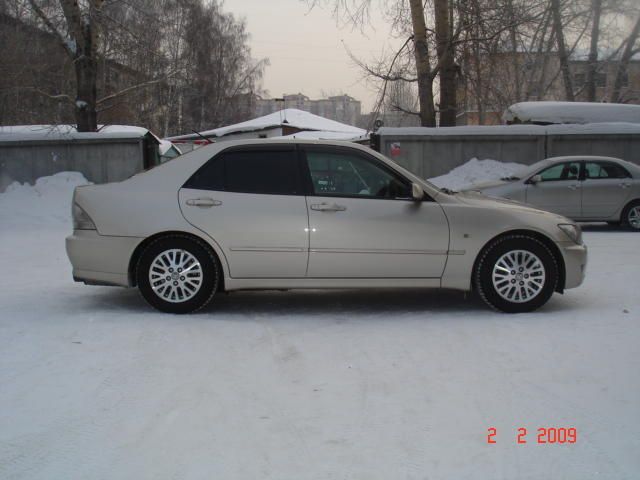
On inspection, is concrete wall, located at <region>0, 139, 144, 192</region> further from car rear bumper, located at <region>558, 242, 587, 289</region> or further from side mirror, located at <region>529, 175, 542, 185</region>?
car rear bumper, located at <region>558, 242, 587, 289</region>

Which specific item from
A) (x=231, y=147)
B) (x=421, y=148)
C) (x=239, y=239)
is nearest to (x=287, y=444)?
(x=239, y=239)

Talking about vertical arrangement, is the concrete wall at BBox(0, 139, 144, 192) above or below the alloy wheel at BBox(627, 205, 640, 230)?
above

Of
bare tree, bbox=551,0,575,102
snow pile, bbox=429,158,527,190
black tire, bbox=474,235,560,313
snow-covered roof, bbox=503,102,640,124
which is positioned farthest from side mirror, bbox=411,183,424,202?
bare tree, bbox=551,0,575,102

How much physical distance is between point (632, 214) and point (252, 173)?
9.90 meters

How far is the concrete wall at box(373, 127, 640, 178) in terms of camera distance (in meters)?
18.1

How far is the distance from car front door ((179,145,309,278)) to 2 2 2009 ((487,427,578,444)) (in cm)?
281

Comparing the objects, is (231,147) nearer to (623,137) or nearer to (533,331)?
(533,331)

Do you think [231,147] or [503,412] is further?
[231,147]

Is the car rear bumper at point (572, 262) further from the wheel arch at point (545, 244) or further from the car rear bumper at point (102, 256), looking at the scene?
the car rear bumper at point (102, 256)

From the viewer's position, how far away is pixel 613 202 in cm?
1354

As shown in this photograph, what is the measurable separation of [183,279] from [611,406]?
11.9 ft

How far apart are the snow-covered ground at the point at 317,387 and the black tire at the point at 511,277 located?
0.15m

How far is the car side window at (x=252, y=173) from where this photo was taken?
6238mm

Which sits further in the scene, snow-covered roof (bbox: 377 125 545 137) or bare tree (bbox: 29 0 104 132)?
bare tree (bbox: 29 0 104 132)
